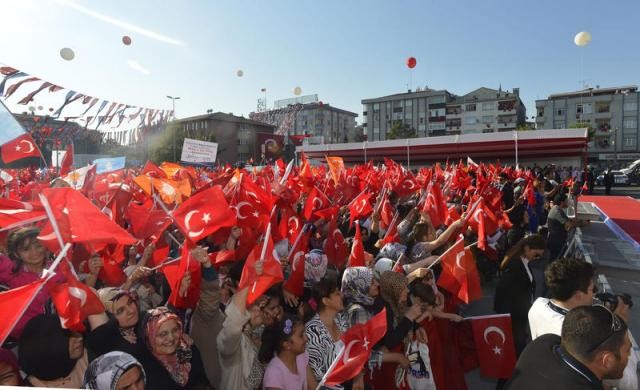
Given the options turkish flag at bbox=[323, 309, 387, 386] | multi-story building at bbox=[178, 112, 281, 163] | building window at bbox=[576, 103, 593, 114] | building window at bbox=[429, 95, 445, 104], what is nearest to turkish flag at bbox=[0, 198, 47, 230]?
turkish flag at bbox=[323, 309, 387, 386]

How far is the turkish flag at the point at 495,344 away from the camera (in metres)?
3.59

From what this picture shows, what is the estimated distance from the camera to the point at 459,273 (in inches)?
156

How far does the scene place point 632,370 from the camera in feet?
9.03

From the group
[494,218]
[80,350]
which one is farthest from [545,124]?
[80,350]

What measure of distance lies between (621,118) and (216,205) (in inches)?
3515

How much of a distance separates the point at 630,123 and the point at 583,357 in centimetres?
8974

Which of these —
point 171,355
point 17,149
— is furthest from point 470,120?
point 171,355

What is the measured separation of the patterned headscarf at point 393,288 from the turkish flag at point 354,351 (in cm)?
82

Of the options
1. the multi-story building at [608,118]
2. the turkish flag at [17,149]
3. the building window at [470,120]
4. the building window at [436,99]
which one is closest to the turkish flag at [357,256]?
the turkish flag at [17,149]

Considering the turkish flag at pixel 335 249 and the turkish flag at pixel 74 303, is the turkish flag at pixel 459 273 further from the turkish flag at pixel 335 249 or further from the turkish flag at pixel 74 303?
the turkish flag at pixel 74 303

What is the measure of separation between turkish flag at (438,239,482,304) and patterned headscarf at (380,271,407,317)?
72cm

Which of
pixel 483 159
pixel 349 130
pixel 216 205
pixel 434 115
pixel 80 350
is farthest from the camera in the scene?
pixel 349 130

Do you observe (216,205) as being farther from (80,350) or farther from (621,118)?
(621,118)

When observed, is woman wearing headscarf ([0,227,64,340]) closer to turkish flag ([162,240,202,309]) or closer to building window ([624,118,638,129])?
turkish flag ([162,240,202,309])
